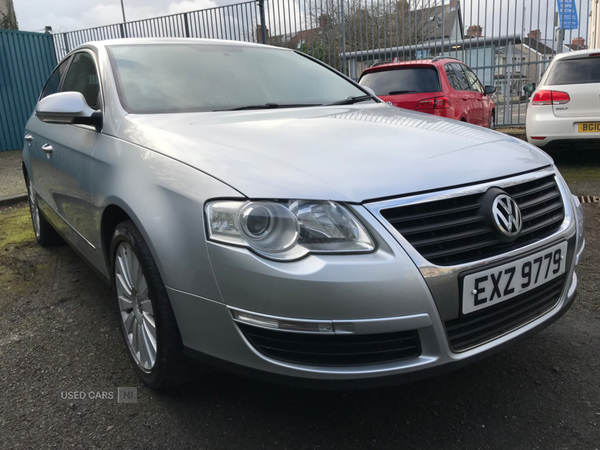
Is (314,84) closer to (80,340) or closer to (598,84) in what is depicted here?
(80,340)

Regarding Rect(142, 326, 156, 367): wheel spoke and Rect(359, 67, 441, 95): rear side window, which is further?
Rect(359, 67, 441, 95): rear side window

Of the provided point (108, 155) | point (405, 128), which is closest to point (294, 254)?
point (405, 128)

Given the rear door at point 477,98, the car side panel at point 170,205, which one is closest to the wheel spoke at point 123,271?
the car side panel at point 170,205

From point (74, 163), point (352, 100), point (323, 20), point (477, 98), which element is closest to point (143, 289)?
point (74, 163)

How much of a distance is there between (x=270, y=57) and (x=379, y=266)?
2.05m

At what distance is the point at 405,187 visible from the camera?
165 cm

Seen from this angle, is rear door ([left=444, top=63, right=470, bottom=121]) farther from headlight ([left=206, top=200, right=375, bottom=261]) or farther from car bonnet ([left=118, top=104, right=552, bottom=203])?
headlight ([left=206, top=200, right=375, bottom=261])

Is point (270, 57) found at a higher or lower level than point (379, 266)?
higher

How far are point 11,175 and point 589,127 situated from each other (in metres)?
8.03

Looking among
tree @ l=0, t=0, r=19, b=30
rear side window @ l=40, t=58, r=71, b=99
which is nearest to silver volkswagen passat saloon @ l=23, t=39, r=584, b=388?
rear side window @ l=40, t=58, r=71, b=99

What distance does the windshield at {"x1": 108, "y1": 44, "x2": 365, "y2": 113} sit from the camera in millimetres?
2496

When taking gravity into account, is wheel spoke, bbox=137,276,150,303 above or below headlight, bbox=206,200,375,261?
below

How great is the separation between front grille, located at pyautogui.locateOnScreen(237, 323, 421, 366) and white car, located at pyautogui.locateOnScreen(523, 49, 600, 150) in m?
5.67

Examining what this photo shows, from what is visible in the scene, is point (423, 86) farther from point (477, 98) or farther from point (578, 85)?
point (578, 85)
